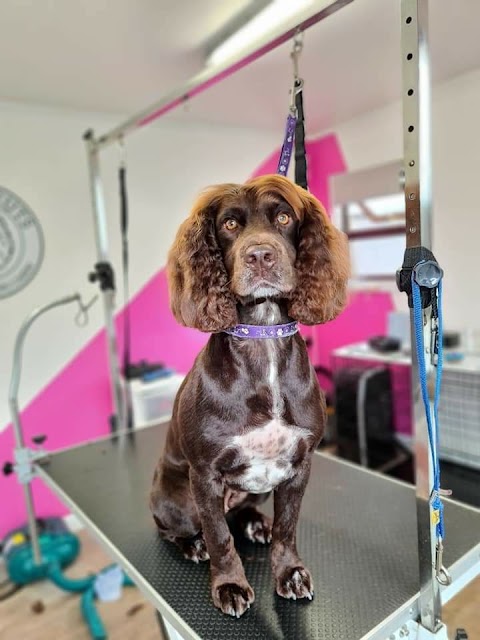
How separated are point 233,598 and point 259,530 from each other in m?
0.25

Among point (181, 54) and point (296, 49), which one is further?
point (181, 54)

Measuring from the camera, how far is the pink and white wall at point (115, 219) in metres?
2.80

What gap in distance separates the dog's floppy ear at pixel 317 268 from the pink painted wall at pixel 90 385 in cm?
239

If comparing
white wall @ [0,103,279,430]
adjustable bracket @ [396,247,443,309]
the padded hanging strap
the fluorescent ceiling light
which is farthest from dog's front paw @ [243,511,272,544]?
white wall @ [0,103,279,430]

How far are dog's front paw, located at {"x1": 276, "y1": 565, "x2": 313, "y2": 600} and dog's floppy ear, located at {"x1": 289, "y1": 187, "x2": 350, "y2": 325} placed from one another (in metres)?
0.52

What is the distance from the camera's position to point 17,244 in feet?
9.02

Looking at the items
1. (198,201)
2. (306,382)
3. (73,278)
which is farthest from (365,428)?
(198,201)

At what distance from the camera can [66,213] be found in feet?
9.52

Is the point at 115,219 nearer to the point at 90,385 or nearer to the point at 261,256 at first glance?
the point at 90,385

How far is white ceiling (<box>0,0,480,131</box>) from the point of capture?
183cm

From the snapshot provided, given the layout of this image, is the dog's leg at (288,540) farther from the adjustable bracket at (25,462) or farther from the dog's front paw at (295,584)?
the adjustable bracket at (25,462)

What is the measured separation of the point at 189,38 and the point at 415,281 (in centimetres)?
170

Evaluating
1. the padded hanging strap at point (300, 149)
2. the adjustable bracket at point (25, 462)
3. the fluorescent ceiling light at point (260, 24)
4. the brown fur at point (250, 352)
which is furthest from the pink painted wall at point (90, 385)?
the padded hanging strap at point (300, 149)

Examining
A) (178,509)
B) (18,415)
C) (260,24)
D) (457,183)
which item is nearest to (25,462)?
(18,415)
